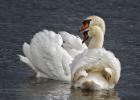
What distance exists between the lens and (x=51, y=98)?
57.2 feet

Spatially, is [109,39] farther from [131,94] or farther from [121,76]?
[131,94]

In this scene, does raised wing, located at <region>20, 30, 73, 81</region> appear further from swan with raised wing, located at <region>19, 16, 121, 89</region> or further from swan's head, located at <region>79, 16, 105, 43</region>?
swan's head, located at <region>79, 16, 105, 43</region>

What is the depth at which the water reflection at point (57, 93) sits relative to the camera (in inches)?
695

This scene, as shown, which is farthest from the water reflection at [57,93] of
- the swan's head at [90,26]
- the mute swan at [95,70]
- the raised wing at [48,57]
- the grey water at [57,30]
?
the swan's head at [90,26]

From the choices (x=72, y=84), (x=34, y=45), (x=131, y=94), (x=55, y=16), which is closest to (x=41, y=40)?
(x=34, y=45)

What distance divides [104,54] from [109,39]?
4587mm

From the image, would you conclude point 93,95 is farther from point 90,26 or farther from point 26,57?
point 26,57

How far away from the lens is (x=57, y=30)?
24.1 meters

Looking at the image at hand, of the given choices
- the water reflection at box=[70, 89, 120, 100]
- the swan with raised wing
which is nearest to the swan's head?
the swan with raised wing

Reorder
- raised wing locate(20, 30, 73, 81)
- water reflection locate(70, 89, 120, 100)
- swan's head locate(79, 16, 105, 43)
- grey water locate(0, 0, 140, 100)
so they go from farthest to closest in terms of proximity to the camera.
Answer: raised wing locate(20, 30, 73, 81), swan's head locate(79, 16, 105, 43), grey water locate(0, 0, 140, 100), water reflection locate(70, 89, 120, 100)

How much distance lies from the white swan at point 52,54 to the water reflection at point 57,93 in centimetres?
42

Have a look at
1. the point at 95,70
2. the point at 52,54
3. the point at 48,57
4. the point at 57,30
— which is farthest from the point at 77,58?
the point at 57,30

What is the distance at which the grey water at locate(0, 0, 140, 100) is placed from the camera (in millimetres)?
18094

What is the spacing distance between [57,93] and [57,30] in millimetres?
6222
